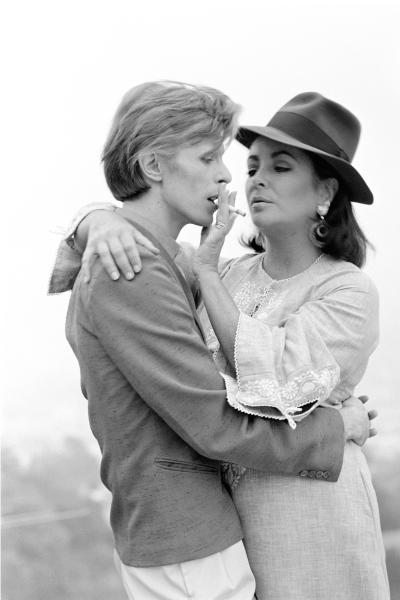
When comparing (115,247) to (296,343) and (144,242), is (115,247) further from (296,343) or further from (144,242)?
(296,343)

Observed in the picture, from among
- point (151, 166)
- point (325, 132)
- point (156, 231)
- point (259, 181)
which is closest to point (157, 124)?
point (151, 166)

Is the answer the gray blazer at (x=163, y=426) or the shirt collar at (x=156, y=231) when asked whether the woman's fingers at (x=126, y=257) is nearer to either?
the gray blazer at (x=163, y=426)

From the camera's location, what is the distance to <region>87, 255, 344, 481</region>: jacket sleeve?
1.30 metres

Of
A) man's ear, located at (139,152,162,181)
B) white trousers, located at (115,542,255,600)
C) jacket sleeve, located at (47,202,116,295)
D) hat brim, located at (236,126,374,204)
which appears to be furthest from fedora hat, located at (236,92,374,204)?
white trousers, located at (115,542,255,600)

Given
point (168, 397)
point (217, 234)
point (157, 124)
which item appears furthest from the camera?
point (217, 234)

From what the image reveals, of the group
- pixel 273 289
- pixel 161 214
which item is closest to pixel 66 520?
pixel 273 289

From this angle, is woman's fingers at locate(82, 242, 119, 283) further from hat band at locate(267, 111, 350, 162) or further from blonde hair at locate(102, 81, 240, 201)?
hat band at locate(267, 111, 350, 162)

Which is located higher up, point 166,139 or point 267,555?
point 166,139

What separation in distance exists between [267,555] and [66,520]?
5.74 feet

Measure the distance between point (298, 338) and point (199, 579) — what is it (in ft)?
1.55

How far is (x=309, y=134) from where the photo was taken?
1800mm

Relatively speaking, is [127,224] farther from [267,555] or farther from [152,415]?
[267,555]

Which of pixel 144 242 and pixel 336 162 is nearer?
pixel 144 242

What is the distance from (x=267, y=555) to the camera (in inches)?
58.1
